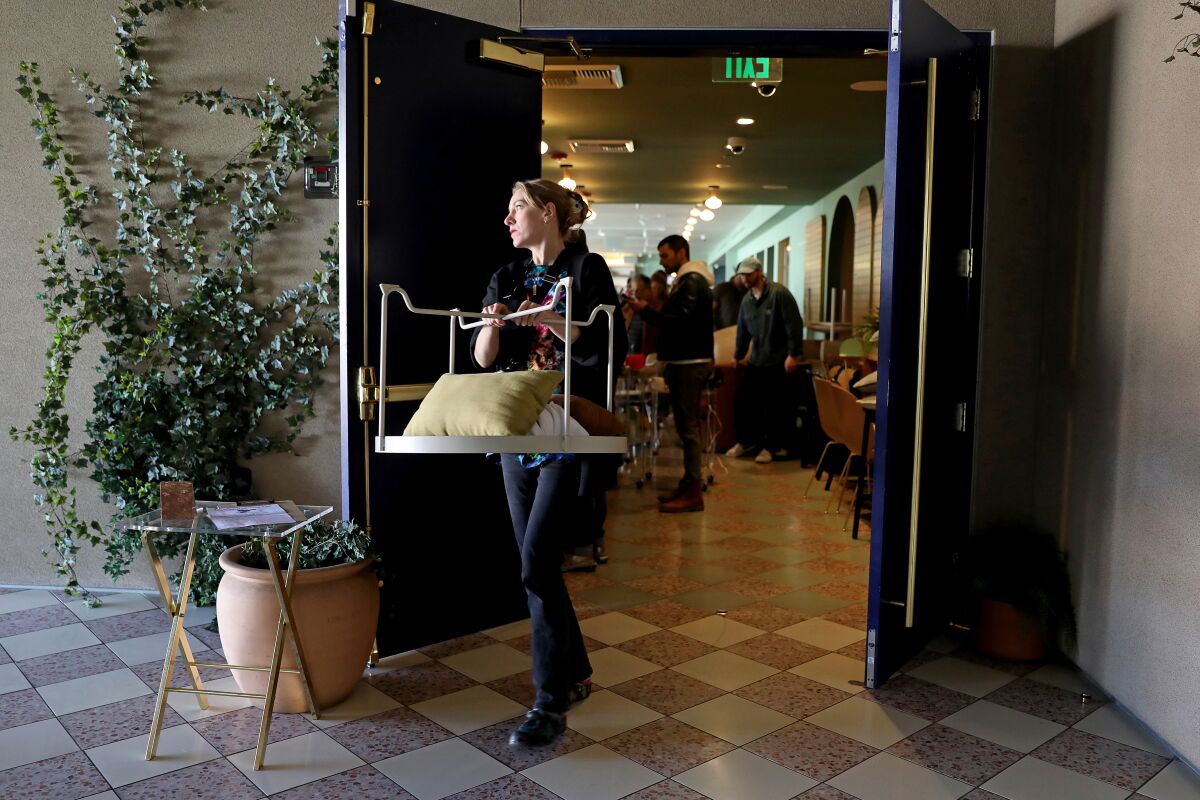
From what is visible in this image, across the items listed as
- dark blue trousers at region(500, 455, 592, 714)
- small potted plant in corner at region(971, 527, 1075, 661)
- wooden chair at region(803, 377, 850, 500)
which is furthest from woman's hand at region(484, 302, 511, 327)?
wooden chair at region(803, 377, 850, 500)

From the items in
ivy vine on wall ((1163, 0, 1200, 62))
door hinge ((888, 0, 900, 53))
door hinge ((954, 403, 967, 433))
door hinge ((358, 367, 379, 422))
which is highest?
door hinge ((888, 0, 900, 53))

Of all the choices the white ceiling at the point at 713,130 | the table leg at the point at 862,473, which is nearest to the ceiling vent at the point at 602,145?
the white ceiling at the point at 713,130

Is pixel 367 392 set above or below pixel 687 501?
above

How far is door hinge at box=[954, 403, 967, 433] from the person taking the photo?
374cm

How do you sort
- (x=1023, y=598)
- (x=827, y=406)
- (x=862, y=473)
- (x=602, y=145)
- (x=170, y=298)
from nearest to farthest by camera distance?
(x=1023, y=598), (x=170, y=298), (x=862, y=473), (x=827, y=406), (x=602, y=145)

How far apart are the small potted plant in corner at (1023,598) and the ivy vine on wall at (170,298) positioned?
2912 mm

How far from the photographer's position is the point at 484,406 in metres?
2.29

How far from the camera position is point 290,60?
4.10 m

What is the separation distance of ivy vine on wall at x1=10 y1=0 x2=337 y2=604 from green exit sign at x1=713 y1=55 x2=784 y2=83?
2.69m

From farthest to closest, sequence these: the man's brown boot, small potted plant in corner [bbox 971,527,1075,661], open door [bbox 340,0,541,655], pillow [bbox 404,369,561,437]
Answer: the man's brown boot, small potted plant in corner [bbox 971,527,1075,661], open door [bbox 340,0,541,655], pillow [bbox 404,369,561,437]

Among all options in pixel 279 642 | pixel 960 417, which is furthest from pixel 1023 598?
pixel 279 642

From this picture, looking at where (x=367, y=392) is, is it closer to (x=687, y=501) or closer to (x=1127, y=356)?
(x=1127, y=356)

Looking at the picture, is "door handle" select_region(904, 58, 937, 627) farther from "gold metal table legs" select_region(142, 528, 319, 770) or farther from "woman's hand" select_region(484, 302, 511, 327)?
"gold metal table legs" select_region(142, 528, 319, 770)

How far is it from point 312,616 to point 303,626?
4cm
